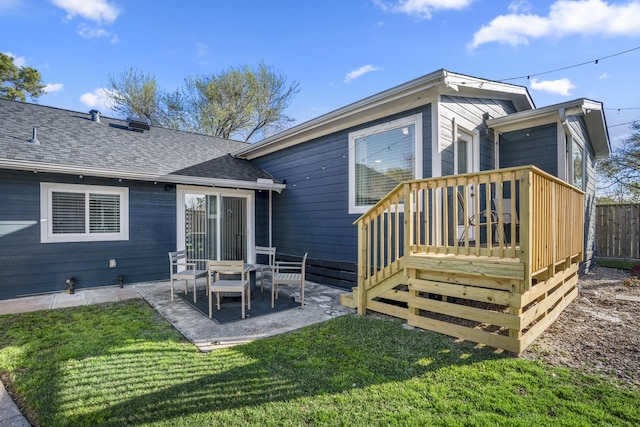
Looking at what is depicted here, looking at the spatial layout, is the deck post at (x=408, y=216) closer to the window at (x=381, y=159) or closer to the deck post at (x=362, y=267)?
the deck post at (x=362, y=267)

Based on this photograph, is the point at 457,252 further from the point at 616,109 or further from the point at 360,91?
the point at 360,91

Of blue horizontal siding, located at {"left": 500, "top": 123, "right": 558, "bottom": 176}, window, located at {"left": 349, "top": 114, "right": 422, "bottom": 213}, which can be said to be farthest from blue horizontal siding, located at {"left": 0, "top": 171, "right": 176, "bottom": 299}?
blue horizontal siding, located at {"left": 500, "top": 123, "right": 558, "bottom": 176}

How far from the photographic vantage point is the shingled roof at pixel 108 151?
18.7 ft

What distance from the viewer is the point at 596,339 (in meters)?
3.49

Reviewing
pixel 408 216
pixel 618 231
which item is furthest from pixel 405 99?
pixel 618 231

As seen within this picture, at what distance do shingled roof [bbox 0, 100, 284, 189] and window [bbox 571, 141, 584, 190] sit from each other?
21.0ft

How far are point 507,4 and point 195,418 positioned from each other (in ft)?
28.3

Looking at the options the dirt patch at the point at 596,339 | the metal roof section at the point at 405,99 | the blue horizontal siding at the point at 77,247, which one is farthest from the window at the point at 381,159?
the blue horizontal siding at the point at 77,247

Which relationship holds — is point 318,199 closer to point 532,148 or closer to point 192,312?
point 192,312

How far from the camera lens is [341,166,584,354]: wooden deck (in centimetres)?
314

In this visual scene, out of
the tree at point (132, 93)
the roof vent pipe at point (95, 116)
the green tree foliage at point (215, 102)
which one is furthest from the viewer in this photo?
the green tree foliage at point (215, 102)

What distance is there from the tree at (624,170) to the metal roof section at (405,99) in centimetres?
902

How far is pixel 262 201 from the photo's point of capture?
8430 mm

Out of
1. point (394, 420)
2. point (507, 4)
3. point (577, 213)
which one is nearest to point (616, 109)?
point (507, 4)
